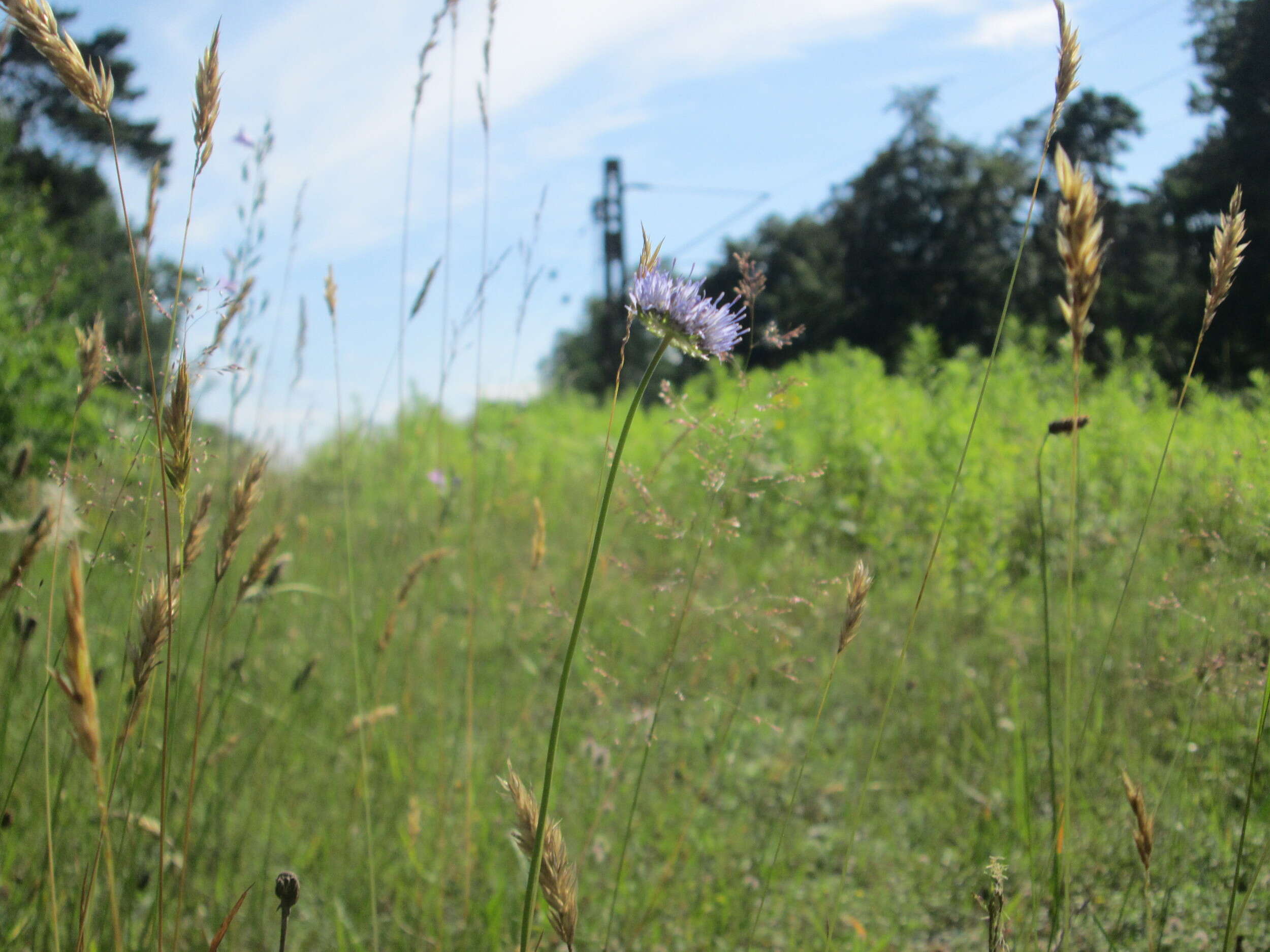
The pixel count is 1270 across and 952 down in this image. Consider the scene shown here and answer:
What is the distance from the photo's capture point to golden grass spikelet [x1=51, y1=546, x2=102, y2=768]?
1.56ft

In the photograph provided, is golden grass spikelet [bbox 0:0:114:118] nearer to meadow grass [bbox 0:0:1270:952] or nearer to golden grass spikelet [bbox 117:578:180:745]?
meadow grass [bbox 0:0:1270:952]

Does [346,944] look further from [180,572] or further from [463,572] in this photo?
[463,572]

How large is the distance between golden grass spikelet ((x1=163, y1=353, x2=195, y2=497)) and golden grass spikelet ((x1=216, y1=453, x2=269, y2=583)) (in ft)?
0.35

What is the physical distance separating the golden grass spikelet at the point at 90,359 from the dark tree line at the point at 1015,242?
0.75 meters

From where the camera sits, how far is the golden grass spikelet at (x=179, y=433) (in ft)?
2.15

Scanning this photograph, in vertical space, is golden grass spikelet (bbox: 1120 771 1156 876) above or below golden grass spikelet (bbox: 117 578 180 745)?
below

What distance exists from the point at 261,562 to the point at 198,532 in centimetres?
14

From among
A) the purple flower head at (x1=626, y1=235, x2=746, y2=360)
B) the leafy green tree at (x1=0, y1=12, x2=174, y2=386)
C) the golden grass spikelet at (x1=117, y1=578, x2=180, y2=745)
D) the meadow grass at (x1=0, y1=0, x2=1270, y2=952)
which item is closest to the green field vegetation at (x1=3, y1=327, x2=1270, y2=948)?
the meadow grass at (x1=0, y1=0, x2=1270, y2=952)

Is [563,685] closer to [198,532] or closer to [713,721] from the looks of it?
[198,532]

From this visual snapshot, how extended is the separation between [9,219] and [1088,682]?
6.13 metres

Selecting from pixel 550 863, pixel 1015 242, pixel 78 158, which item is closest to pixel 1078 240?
pixel 550 863

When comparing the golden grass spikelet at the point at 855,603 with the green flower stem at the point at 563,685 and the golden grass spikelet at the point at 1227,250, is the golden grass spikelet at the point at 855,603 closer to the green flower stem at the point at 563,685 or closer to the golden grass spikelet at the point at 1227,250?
the green flower stem at the point at 563,685

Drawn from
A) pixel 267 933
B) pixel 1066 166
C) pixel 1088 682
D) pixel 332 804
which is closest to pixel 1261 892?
pixel 1088 682

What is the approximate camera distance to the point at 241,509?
0.80 m
